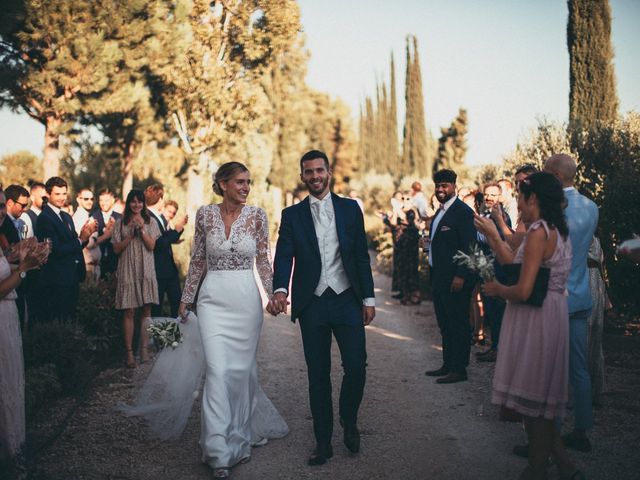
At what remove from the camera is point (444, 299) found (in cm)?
729

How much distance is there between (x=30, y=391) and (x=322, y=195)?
3.34 meters

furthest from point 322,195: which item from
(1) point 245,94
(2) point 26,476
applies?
(1) point 245,94

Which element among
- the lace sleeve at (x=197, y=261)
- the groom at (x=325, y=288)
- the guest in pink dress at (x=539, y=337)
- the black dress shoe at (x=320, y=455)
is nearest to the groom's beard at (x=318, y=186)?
the groom at (x=325, y=288)

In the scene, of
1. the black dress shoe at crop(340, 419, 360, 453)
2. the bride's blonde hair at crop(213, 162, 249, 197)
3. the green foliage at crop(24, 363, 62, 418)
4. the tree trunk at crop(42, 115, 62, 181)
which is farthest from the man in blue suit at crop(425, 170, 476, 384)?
the tree trunk at crop(42, 115, 62, 181)

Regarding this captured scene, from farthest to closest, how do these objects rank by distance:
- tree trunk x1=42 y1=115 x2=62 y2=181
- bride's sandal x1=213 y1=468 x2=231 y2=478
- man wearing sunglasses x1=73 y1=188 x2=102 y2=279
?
tree trunk x1=42 y1=115 x2=62 y2=181 → man wearing sunglasses x1=73 y1=188 x2=102 y2=279 → bride's sandal x1=213 y1=468 x2=231 y2=478

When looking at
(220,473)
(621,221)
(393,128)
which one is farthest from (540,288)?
(393,128)

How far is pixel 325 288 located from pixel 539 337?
5.42 ft

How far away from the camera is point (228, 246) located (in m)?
5.04

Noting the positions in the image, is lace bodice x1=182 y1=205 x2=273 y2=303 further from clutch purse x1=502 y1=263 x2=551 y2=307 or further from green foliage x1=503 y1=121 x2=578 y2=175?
green foliage x1=503 y1=121 x2=578 y2=175

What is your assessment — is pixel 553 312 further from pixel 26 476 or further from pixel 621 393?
pixel 26 476

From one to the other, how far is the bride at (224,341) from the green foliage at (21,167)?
26.1 metres

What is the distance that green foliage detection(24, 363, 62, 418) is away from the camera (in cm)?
561

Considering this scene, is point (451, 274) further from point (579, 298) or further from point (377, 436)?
point (377, 436)

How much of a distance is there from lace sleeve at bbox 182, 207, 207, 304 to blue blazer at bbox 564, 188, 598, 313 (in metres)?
2.99
